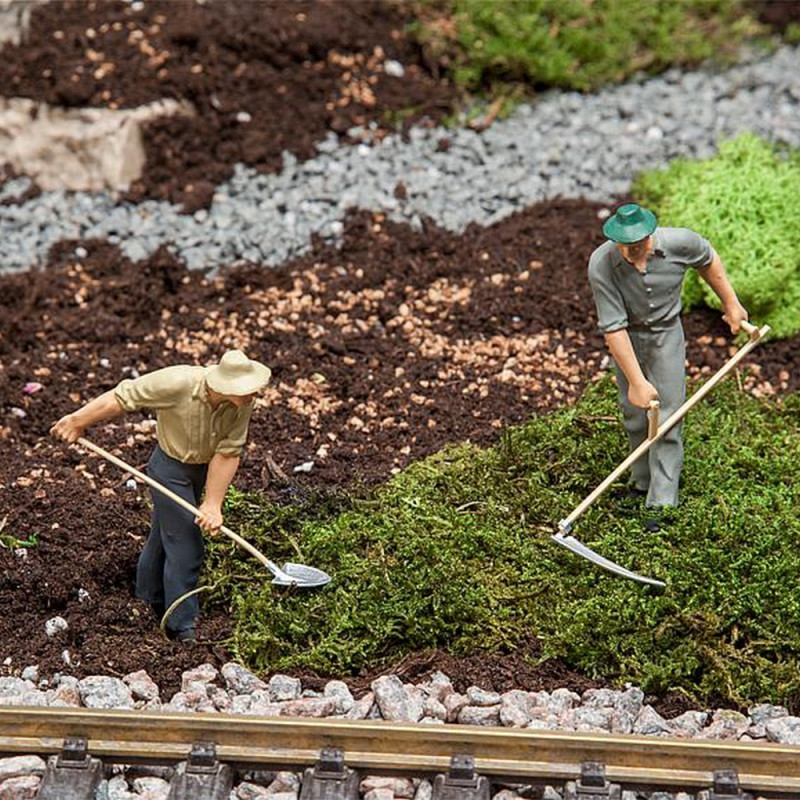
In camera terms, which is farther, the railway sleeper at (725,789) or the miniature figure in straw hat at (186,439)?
the miniature figure in straw hat at (186,439)

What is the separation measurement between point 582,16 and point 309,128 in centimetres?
228

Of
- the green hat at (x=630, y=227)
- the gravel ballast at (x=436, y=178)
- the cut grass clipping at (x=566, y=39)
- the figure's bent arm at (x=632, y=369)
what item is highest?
the green hat at (x=630, y=227)

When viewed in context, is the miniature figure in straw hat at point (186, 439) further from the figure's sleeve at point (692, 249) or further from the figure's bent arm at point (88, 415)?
the figure's sleeve at point (692, 249)

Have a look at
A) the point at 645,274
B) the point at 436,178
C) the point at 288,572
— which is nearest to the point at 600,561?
the point at 645,274

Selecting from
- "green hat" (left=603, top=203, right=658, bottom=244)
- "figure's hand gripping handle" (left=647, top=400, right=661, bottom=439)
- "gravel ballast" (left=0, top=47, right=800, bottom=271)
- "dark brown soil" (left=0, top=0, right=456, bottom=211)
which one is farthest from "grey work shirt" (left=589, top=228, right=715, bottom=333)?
"dark brown soil" (left=0, top=0, right=456, bottom=211)

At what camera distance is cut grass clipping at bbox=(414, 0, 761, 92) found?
1122 centimetres

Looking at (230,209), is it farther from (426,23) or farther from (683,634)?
(683,634)

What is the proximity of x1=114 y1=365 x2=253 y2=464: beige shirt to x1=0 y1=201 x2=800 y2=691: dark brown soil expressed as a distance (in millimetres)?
906

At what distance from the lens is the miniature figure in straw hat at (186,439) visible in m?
Answer: 6.39

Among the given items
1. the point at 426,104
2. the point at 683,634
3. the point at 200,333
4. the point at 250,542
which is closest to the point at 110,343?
the point at 200,333

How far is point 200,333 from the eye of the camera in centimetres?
924

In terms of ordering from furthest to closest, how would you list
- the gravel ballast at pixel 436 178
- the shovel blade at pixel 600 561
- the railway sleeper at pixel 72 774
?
the gravel ballast at pixel 436 178 < the shovel blade at pixel 600 561 < the railway sleeper at pixel 72 774

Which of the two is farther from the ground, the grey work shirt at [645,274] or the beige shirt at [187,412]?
the grey work shirt at [645,274]

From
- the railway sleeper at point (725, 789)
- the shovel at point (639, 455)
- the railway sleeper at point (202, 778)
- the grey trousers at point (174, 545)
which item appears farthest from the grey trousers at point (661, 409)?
the railway sleeper at point (202, 778)
